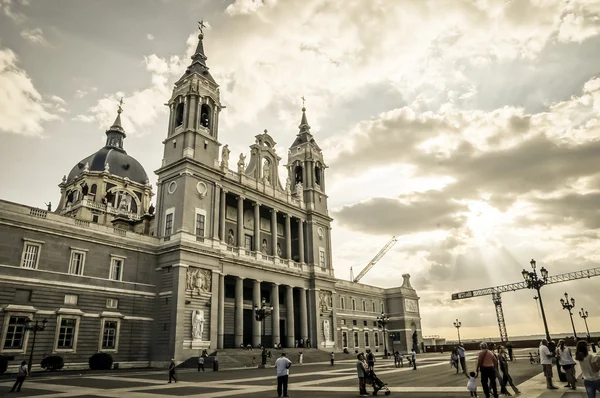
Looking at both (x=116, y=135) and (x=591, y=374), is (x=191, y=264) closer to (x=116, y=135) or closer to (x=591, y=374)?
(x=591, y=374)

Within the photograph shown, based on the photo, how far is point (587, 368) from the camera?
10234 millimetres

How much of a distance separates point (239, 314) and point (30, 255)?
20.9 meters

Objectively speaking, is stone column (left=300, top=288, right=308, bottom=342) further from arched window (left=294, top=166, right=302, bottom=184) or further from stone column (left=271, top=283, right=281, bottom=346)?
arched window (left=294, top=166, right=302, bottom=184)

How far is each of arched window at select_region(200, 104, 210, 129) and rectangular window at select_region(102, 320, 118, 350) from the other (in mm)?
23027

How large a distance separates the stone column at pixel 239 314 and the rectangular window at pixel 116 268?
12764 mm

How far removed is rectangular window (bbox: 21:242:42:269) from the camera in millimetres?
31242

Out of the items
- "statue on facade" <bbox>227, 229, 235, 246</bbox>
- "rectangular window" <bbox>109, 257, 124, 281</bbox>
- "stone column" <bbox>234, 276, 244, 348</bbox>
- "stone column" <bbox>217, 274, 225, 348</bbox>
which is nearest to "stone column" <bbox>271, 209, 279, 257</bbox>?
"statue on facade" <bbox>227, 229, 235, 246</bbox>

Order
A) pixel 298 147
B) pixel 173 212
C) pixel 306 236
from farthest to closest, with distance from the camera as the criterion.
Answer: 1. pixel 298 147
2. pixel 306 236
3. pixel 173 212

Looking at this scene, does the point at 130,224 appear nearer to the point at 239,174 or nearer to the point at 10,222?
the point at 239,174

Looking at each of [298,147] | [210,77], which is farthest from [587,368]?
[298,147]

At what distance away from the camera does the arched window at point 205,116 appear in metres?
47.5

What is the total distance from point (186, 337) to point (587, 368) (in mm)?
33626

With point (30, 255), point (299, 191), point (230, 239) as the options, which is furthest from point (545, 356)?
point (299, 191)

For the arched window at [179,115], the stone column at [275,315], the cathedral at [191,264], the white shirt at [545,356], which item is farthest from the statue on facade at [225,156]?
the white shirt at [545,356]
